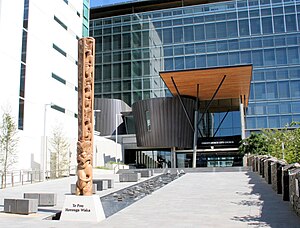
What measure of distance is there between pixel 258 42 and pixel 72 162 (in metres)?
37.7

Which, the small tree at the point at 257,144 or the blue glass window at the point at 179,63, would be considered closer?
the small tree at the point at 257,144

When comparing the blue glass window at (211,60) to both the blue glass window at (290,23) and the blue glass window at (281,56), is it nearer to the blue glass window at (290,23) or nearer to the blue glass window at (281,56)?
the blue glass window at (281,56)

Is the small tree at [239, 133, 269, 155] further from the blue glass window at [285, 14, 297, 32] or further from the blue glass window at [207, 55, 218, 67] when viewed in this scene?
the blue glass window at [285, 14, 297, 32]

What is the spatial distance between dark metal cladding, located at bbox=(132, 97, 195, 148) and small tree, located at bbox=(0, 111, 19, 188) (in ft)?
72.8

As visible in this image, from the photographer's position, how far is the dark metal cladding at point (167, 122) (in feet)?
150

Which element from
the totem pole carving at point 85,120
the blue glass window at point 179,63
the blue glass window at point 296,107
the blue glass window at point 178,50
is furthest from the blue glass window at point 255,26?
the totem pole carving at point 85,120

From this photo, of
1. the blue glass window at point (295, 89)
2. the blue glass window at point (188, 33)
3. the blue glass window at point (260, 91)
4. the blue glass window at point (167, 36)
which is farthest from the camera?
the blue glass window at point (167, 36)

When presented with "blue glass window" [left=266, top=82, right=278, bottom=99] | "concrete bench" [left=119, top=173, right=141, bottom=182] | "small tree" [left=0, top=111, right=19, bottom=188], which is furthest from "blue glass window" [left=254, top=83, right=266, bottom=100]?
"small tree" [left=0, top=111, right=19, bottom=188]

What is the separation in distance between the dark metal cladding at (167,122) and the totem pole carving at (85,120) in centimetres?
3499

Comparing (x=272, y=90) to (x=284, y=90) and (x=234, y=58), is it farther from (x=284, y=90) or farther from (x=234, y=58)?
(x=234, y=58)

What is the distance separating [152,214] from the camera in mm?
10617

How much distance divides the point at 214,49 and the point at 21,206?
52.4 m

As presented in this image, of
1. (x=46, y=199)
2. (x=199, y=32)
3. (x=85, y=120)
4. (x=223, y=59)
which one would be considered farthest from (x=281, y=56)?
(x=85, y=120)

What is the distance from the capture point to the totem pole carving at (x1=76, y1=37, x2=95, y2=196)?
1014 cm
